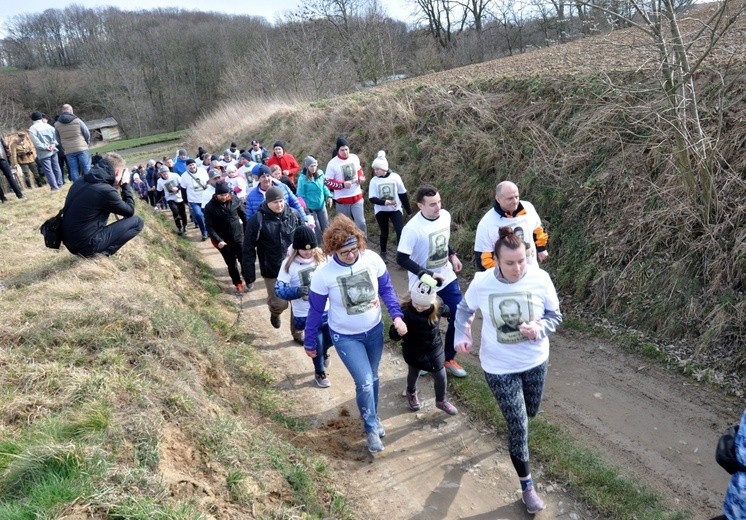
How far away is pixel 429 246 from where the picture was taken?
5.49 meters

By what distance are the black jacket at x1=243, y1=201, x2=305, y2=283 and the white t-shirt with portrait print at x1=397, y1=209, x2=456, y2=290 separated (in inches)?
85.2

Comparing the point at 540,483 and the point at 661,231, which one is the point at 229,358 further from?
the point at 661,231

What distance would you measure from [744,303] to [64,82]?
254 ft

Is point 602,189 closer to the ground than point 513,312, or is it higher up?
higher up

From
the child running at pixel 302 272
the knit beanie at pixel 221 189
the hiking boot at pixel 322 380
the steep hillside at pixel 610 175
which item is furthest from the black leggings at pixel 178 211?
the hiking boot at pixel 322 380

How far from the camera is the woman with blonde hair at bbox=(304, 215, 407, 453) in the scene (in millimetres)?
4430

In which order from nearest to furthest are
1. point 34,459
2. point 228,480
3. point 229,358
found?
point 34,459 → point 228,480 → point 229,358

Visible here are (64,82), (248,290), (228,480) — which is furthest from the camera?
(64,82)

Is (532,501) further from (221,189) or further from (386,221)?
(221,189)

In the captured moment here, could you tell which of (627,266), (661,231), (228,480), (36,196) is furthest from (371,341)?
(36,196)

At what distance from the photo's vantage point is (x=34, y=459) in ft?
9.86

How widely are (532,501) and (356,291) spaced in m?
2.21

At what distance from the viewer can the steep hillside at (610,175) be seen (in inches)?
237

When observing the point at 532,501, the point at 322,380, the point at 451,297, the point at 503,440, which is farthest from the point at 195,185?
the point at 532,501
